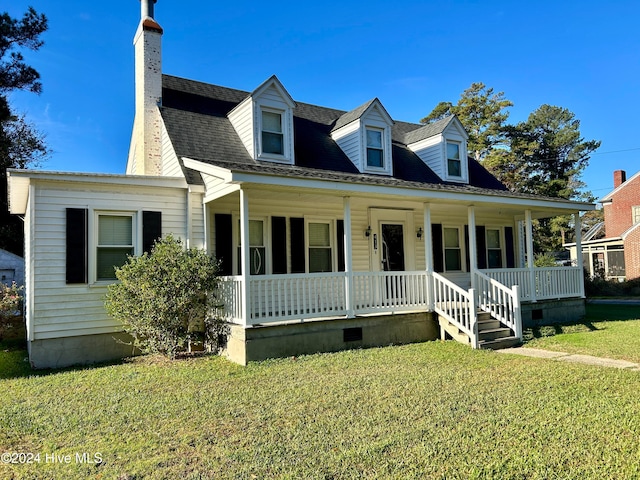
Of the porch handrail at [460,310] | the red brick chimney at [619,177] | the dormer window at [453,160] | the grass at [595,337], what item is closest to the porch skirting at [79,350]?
the porch handrail at [460,310]

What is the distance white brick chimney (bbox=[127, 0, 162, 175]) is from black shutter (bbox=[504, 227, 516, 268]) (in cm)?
1099

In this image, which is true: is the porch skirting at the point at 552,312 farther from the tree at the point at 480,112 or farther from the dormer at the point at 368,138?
the tree at the point at 480,112

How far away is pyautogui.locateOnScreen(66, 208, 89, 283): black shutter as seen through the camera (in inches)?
320

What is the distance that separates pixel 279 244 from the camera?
411 inches

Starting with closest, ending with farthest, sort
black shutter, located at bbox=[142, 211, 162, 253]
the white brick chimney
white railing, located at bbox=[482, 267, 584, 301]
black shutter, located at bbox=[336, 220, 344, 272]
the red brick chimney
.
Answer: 1. black shutter, located at bbox=[142, 211, 162, 253]
2. the white brick chimney
3. black shutter, located at bbox=[336, 220, 344, 272]
4. white railing, located at bbox=[482, 267, 584, 301]
5. the red brick chimney

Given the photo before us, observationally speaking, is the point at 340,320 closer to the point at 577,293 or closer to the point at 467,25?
the point at 577,293

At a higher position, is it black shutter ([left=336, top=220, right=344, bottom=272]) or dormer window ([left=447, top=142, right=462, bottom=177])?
Answer: dormer window ([left=447, top=142, right=462, bottom=177])

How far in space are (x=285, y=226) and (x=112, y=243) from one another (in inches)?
149

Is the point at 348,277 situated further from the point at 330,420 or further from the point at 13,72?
the point at 13,72

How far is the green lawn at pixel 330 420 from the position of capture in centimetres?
361

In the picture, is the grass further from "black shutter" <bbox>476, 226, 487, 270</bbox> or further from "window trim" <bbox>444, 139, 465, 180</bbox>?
"window trim" <bbox>444, 139, 465, 180</bbox>

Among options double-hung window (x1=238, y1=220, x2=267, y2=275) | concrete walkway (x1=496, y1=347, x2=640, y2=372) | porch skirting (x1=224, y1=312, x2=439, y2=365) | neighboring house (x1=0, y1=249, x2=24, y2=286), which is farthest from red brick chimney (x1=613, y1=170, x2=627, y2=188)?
neighboring house (x1=0, y1=249, x2=24, y2=286)

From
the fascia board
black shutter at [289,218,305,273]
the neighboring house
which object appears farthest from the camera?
the neighboring house

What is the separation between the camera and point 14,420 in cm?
498
